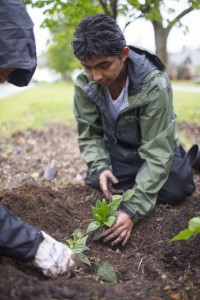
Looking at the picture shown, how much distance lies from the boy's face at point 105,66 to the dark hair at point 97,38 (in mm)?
41

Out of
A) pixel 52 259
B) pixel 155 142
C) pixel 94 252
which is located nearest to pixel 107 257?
pixel 94 252

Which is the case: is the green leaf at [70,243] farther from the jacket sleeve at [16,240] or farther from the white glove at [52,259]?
the jacket sleeve at [16,240]

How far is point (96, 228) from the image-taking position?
8.16 feet

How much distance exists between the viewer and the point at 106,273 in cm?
212

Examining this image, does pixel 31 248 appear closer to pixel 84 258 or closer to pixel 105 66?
pixel 84 258

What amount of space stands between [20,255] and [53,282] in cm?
22

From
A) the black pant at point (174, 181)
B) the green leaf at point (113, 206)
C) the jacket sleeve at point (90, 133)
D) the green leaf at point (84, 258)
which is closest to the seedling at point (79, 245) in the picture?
the green leaf at point (84, 258)

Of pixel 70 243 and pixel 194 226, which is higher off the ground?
pixel 194 226

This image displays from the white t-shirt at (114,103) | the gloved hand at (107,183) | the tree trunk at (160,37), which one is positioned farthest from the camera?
the tree trunk at (160,37)

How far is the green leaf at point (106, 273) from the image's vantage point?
2.09 metres

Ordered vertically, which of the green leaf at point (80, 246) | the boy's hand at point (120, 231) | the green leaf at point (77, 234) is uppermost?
the green leaf at point (80, 246)

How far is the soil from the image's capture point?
1.78m

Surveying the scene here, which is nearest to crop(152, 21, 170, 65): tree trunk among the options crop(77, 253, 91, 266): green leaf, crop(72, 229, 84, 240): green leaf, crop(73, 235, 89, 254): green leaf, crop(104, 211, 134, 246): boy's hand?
crop(104, 211, 134, 246): boy's hand

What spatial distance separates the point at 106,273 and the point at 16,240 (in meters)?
0.55
